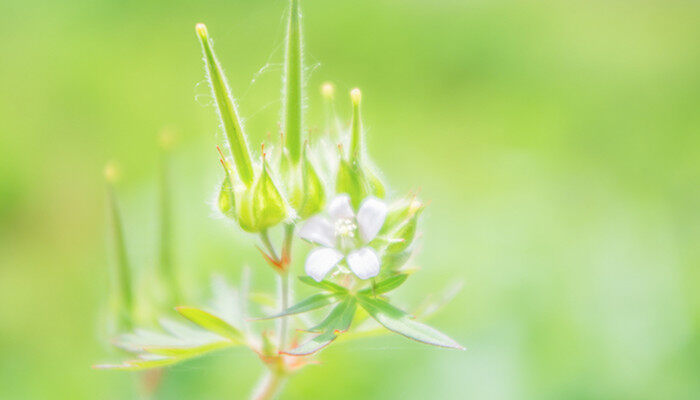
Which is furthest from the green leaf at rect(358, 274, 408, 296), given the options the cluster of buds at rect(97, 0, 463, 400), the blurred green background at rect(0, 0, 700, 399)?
the blurred green background at rect(0, 0, 700, 399)

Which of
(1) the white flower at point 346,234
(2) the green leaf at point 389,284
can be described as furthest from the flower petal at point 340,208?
(2) the green leaf at point 389,284

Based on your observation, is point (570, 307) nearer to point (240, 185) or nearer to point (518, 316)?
point (518, 316)

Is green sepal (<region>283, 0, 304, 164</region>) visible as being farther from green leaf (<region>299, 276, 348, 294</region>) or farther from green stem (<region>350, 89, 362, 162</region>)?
green leaf (<region>299, 276, 348, 294</region>)

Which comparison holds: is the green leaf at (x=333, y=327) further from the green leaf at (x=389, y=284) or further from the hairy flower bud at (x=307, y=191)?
the hairy flower bud at (x=307, y=191)

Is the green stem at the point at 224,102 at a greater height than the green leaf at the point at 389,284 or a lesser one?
greater

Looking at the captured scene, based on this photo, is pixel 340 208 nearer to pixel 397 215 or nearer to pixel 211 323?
pixel 397 215
